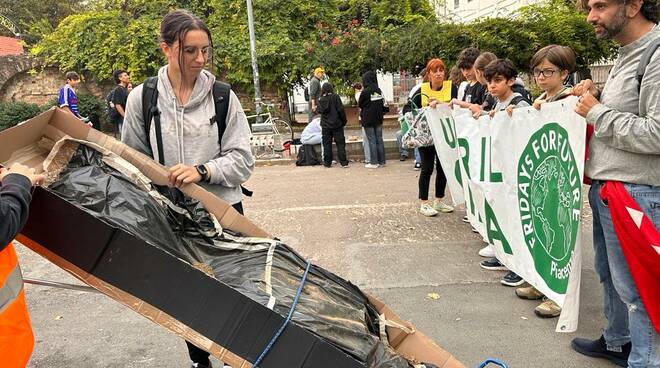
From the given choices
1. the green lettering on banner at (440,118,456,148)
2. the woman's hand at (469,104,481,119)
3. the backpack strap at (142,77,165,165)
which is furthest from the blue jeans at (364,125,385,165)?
the backpack strap at (142,77,165,165)

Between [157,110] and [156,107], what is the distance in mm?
17

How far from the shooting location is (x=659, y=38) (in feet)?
7.18

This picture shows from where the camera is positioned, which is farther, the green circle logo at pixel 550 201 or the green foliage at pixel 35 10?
the green foliage at pixel 35 10

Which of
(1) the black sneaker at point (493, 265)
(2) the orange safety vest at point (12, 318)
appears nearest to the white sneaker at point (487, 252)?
(1) the black sneaker at point (493, 265)

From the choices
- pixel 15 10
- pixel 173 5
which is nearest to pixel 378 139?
pixel 173 5

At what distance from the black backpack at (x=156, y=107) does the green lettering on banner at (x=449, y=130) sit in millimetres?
3051

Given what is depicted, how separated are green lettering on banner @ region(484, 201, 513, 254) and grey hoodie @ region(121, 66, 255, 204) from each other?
2.38m

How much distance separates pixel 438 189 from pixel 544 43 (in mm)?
9881

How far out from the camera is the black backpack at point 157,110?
2473mm

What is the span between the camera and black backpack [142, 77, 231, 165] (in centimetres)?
247

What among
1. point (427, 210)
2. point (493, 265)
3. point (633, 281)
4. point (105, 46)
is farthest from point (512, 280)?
point (105, 46)

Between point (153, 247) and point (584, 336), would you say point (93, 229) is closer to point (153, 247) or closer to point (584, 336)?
point (153, 247)

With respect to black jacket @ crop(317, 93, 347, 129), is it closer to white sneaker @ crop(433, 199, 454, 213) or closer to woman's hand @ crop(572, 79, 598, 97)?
white sneaker @ crop(433, 199, 454, 213)

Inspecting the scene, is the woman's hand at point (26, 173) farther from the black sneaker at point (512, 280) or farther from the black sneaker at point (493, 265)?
the black sneaker at point (493, 265)
